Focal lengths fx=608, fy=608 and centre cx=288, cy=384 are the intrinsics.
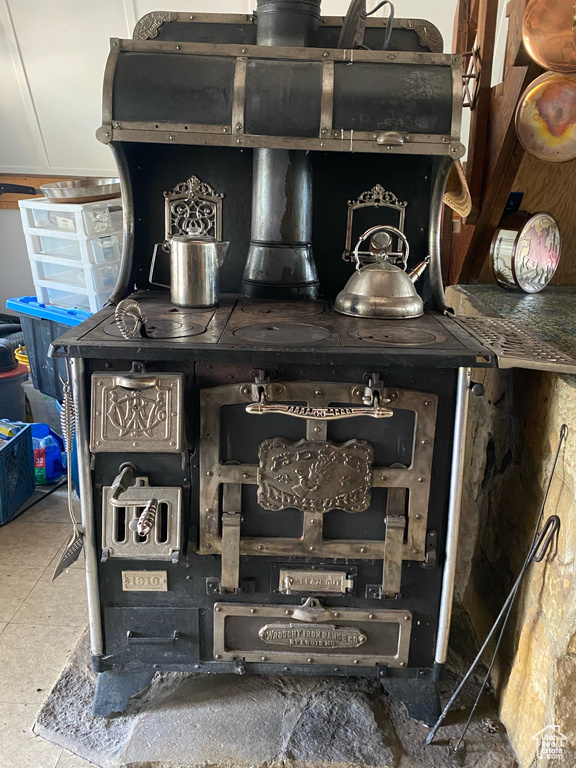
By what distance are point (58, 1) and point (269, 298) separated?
220 centimetres

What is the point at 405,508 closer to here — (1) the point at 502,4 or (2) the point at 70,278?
(2) the point at 70,278

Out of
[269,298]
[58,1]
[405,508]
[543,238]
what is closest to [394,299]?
[269,298]

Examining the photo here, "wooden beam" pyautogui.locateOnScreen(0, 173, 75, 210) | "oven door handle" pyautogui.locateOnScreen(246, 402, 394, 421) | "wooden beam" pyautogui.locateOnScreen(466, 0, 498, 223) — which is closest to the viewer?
"oven door handle" pyautogui.locateOnScreen(246, 402, 394, 421)

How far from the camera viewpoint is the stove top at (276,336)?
4.39 ft

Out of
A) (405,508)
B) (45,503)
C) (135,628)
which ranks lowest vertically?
(45,503)

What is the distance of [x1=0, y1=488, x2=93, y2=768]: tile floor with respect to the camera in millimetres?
1568

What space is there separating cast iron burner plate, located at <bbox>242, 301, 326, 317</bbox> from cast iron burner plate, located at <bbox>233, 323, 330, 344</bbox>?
149mm

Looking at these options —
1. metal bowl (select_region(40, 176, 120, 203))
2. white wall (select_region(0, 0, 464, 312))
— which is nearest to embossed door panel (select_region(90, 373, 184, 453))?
metal bowl (select_region(40, 176, 120, 203))

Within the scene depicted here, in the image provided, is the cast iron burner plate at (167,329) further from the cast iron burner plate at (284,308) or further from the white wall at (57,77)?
the white wall at (57,77)

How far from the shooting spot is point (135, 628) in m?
1.57

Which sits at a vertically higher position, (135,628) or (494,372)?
(494,372)

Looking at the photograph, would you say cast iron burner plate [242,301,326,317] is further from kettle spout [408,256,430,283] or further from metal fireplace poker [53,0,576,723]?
kettle spout [408,256,430,283]

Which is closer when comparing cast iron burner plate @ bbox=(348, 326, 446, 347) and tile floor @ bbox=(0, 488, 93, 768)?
cast iron burner plate @ bbox=(348, 326, 446, 347)

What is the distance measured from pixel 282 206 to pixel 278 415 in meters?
0.73
